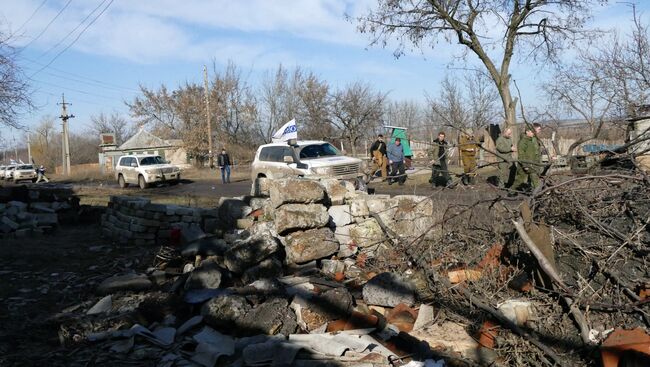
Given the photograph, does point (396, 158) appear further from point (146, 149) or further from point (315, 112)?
point (146, 149)

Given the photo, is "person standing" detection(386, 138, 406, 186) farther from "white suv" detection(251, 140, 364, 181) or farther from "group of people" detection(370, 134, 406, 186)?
"white suv" detection(251, 140, 364, 181)

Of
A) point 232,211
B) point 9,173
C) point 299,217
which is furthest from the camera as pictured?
point 9,173

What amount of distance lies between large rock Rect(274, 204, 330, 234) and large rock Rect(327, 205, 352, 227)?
0.36 m

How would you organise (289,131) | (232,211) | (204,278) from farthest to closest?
(289,131) → (232,211) → (204,278)

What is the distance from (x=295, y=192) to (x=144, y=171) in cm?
2194

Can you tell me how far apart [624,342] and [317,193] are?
4.43 m

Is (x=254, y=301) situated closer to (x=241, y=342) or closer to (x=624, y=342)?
(x=241, y=342)

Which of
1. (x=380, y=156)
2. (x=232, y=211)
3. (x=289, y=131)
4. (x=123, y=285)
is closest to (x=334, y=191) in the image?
(x=232, y=211)

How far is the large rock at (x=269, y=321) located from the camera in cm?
511

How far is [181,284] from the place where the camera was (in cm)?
649

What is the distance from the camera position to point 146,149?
5625 centimetres

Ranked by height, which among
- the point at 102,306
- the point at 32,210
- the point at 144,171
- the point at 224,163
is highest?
the point at 224,163

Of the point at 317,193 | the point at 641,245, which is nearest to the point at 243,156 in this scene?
the point at 317,193

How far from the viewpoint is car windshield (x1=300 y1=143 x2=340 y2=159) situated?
1562cm
